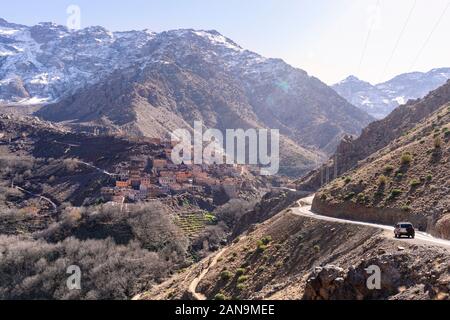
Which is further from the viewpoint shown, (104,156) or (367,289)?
(104,156)

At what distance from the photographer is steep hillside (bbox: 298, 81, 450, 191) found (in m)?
70.4

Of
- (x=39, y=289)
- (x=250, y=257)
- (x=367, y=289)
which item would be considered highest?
(x=367, y=289)

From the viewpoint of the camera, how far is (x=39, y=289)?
2087 inches

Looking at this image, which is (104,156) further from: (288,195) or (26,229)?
(288,195)

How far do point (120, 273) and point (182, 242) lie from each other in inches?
677

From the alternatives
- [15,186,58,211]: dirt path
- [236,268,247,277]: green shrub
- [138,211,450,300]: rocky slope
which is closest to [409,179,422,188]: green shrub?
[138,211,450,300]: rocky slope

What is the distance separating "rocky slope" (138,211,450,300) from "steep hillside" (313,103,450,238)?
342 cm

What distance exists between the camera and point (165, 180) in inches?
4286

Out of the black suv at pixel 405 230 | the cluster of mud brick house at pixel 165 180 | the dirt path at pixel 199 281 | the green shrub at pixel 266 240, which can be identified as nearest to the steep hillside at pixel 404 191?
the black suv at pixel 405 230

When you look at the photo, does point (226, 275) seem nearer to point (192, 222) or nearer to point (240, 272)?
point (240, 272)

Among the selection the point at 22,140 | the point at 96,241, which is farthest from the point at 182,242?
the point at 22,140

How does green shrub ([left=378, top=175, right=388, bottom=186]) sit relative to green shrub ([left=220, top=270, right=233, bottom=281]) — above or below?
above

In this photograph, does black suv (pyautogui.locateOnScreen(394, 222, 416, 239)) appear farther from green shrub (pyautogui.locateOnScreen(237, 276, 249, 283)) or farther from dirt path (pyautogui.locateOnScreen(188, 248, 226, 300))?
dirt path (pyautogui.locateOnScreen(188, 248, 226, 300))

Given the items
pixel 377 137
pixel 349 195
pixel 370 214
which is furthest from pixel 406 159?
pixel 377 137
